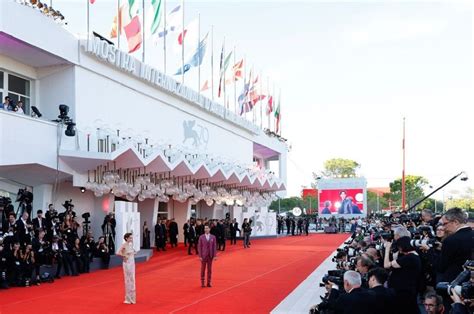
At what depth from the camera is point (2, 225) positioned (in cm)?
1431

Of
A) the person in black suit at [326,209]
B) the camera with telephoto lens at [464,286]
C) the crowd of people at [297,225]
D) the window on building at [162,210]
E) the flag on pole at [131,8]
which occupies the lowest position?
the crowd of people at [297,225]

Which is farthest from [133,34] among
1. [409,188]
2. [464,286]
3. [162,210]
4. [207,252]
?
[409,188]

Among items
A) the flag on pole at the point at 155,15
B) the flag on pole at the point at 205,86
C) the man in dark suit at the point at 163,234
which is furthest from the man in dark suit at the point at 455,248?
the flag on pole at the point at 205,86

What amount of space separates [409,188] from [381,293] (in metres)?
83.1

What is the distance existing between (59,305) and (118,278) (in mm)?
4469

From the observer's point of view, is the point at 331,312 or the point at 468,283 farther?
the point at 331,312

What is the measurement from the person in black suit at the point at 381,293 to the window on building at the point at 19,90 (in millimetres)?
16742

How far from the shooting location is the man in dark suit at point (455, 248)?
5176 millimetres

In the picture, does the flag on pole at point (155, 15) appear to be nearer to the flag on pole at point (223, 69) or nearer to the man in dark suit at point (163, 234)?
the flag on pole at point (223, 69)

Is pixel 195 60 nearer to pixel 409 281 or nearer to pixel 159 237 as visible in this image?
pixel 159 237

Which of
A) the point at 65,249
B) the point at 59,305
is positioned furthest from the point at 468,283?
the point at 65,249

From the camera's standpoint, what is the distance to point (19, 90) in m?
19.1

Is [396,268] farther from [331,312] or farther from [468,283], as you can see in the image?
[468,283]

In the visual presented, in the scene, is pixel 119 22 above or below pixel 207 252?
above
